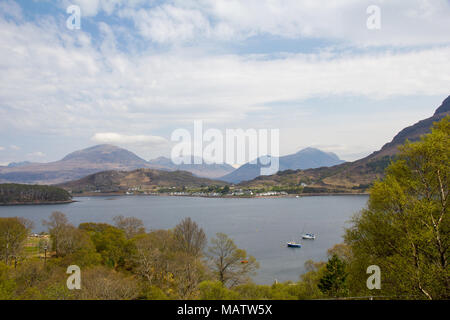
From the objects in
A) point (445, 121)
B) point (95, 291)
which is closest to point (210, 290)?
point (95, 291)

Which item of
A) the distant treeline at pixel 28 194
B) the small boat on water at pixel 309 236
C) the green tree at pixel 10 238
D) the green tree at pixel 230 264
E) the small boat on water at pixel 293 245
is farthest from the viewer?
the distant treeline at pixel 28 194

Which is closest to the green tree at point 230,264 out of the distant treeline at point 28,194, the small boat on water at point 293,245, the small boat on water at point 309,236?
the small boat on water at point 293,245

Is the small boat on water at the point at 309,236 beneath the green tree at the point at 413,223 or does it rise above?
beneath

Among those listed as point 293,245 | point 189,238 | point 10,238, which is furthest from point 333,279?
point 293,245

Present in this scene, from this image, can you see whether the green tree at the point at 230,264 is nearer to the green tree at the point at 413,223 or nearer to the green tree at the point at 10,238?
the green tree at the point at 413,223

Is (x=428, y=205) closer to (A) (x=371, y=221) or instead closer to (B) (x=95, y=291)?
(A) (x=371, y=221)

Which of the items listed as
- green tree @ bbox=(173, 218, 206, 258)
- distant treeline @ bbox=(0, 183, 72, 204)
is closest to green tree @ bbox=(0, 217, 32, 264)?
green tree @ bbox=(173, 218, 206, 258)
